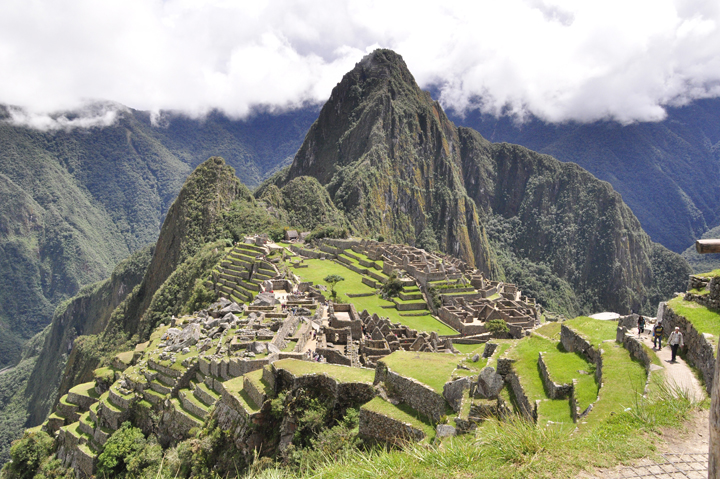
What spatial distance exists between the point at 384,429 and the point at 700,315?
317 inches

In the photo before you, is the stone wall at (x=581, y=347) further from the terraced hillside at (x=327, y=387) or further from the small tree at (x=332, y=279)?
the small tree at (x=332, y=279)

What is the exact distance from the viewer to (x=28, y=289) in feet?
606

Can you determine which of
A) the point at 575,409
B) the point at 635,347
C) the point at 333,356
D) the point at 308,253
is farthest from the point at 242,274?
the point at 575,409

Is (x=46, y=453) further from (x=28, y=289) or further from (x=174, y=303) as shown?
(x=28, y=289)

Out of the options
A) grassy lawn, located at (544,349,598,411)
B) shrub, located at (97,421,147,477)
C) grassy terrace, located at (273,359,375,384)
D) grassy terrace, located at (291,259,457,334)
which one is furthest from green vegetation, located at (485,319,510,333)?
shrub, located at (97,421,147,477)

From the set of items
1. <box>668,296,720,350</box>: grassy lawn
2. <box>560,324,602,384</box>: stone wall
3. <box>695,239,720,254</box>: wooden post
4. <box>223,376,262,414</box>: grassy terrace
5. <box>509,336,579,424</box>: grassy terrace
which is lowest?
<box>223,376,262,414</box>: grassy terrace

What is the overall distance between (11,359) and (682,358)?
18120 cm

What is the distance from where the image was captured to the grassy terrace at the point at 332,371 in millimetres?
13773

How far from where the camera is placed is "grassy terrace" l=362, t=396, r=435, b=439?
1098 centimetres

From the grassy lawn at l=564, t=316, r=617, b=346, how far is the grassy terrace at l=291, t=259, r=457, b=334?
98.9ft

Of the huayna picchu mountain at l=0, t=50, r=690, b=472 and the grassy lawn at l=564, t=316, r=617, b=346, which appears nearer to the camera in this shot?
the grassy lawn at l=564, t=316, r=617, b=346

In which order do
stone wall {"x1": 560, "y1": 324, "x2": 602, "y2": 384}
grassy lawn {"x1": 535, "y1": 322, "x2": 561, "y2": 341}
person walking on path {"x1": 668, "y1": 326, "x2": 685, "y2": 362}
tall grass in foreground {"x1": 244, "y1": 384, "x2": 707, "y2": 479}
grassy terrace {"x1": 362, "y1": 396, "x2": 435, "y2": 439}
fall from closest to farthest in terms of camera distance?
tall grass in foreground {"x1": 244, "y1": 384, "x2": 707, "y2": 479} → person walking on path {"x1": 668, "y1": 326, "x2": 685, "y2": 362} → grassy terrace {"x1": 362, "y1": 396, "x2": 435, "y2": 439} → stone wall {"x1": 560, "y1": 324, "x2": 602, "y2": 384} → grassy lawn {"x1": 535, "y1": 322, "x2": 561, "y2": 341}

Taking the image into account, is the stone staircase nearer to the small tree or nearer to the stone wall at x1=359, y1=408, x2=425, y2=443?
the small tree

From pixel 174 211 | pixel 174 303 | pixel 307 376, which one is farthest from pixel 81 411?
pixel 174 211
